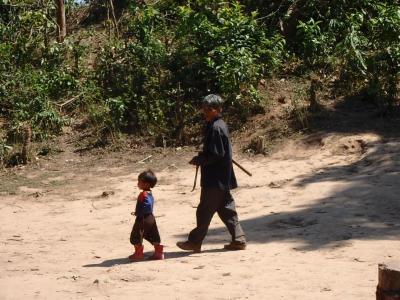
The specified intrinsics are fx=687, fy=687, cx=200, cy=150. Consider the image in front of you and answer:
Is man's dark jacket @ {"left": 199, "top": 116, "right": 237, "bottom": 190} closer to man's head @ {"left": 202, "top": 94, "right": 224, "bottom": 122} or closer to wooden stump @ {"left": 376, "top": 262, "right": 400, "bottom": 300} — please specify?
man's head @ {"left": 202, "top": 94, "right": 224, "bottom": 122}

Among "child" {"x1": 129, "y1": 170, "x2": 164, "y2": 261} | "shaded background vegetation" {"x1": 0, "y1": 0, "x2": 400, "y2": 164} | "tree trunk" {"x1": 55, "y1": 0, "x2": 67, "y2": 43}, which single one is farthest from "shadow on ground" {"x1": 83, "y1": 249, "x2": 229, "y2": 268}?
"tree trunk" {"x1": 55, "y1": 0, "x2": 67, "y2": 43}

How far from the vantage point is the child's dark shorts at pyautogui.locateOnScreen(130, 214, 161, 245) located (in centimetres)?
633

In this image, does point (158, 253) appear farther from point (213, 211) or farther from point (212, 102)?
point (212, 102)

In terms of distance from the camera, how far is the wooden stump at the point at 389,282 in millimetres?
3363

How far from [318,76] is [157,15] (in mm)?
3776

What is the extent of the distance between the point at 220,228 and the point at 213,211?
4.15ft

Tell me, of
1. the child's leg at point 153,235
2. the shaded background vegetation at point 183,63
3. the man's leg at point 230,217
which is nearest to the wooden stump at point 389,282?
the man's leg at point 230,217

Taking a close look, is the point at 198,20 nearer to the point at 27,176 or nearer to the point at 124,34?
the point at 124,34

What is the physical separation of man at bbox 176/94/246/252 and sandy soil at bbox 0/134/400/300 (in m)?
0.20

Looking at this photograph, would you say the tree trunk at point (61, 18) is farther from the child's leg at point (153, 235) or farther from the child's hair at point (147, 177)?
the child's leg at point (153, 235)

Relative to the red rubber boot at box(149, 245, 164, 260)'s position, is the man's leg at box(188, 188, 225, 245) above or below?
above

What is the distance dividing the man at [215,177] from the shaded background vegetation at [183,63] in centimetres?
552

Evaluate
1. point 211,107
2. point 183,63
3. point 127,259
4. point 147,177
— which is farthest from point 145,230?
point 183,63

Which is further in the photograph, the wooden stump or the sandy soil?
the sandy soil
